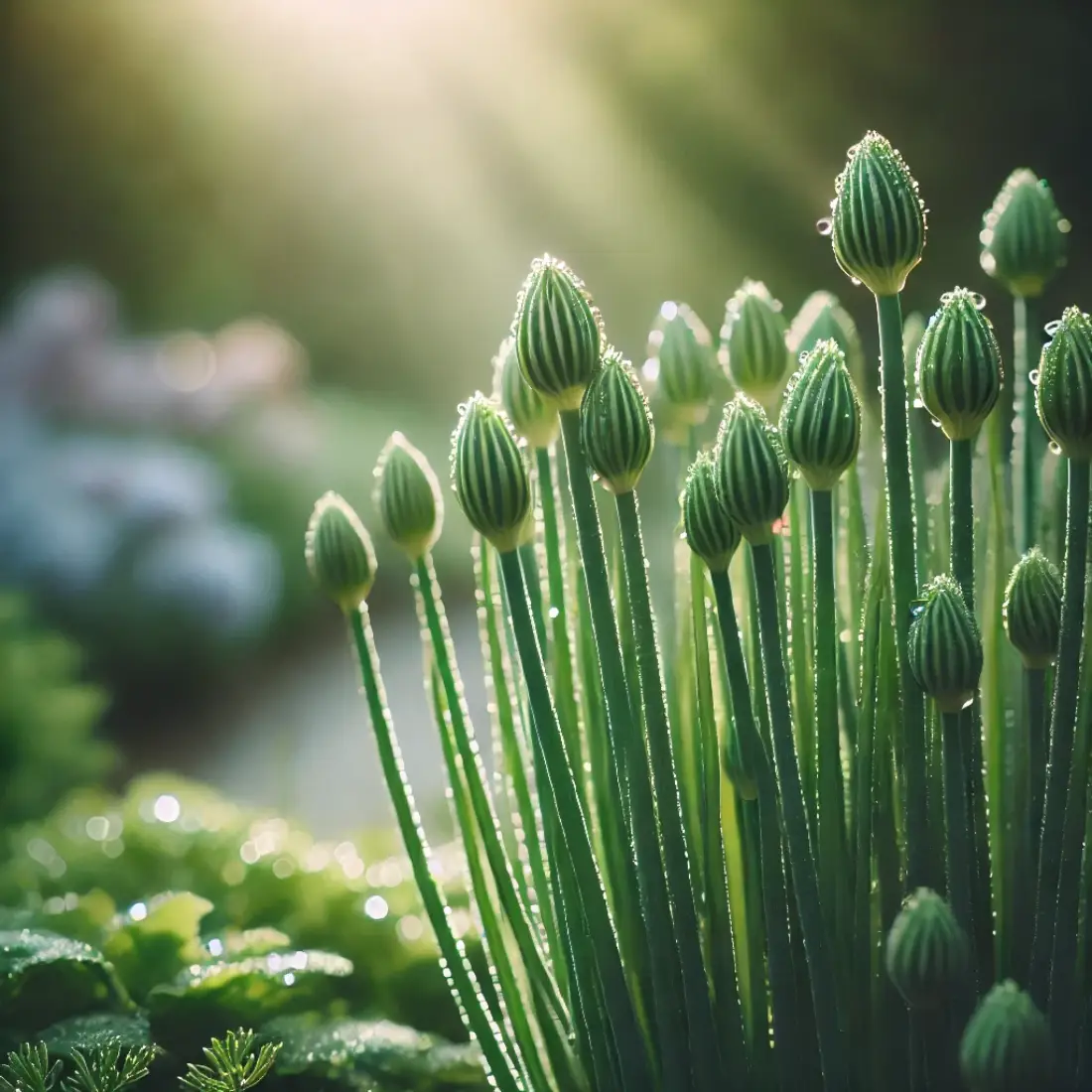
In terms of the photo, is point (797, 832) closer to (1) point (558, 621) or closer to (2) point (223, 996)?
(1) point (558, 621)

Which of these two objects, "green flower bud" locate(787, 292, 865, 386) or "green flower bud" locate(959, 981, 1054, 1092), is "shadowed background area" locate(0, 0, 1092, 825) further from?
"green flower bud" locate(959, 981, 1054, 1092)

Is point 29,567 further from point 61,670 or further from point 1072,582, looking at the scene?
point 1072,582

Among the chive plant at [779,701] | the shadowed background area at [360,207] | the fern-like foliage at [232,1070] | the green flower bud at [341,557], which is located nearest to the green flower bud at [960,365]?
the chive plant at [779,701]

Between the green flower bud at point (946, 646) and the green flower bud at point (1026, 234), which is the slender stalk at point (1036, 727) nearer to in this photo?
the green flower bud at point (946, 646)

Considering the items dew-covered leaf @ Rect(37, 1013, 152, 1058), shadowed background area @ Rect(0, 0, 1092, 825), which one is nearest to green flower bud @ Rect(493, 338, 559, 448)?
dew-covered leaf @ Rect(37, 1013, 152, 1058)

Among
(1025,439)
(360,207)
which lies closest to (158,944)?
(1025,439)

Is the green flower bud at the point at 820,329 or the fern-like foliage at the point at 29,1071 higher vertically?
the green flower bud at the point at 820,329
